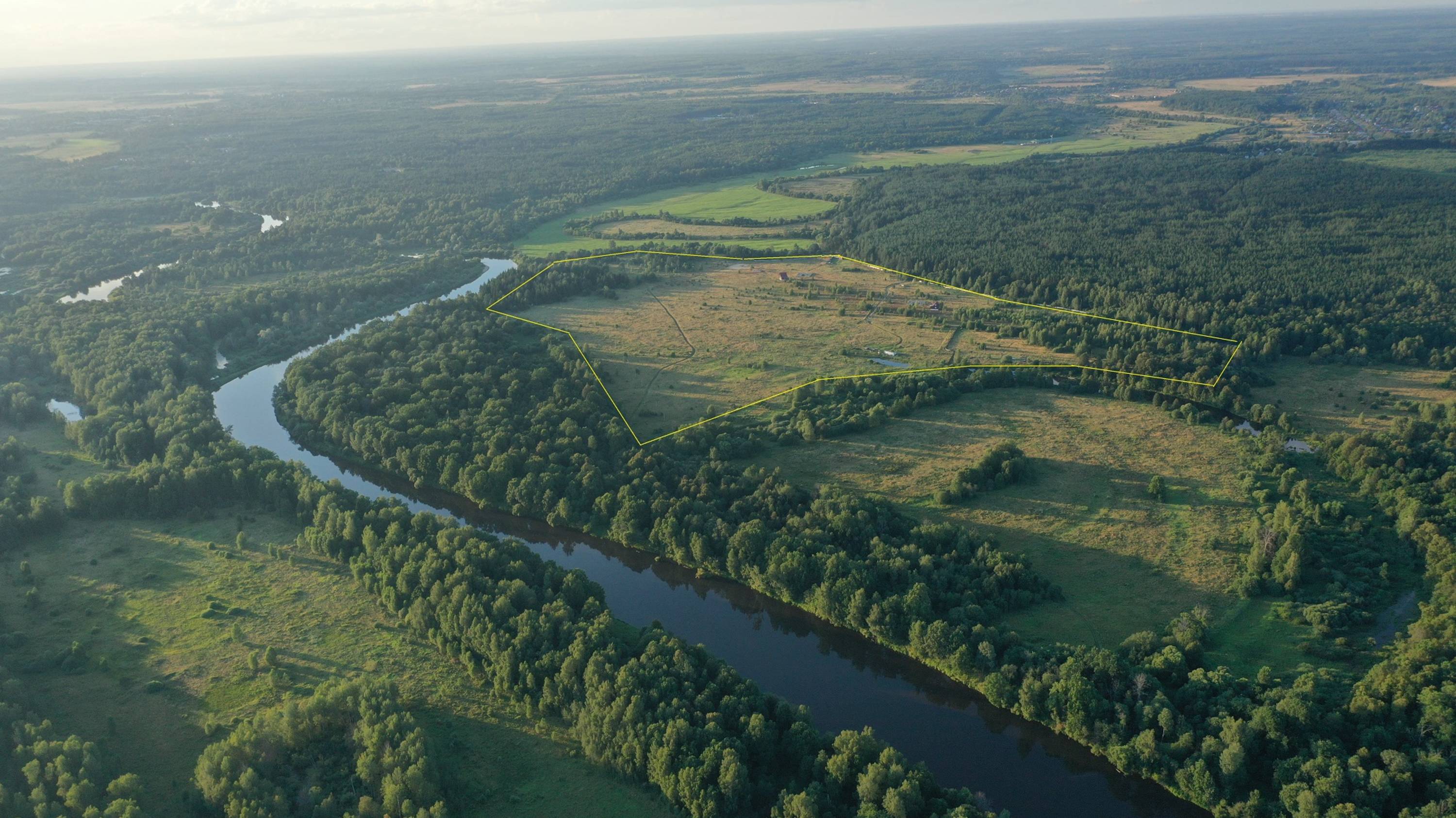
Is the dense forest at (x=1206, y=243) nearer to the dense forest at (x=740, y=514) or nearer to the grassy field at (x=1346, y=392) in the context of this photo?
the dense forest at (x=740, y=514)

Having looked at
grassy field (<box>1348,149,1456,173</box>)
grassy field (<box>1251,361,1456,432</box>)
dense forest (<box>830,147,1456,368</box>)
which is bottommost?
grassy field (<box>1251,361,1456,432</box>)

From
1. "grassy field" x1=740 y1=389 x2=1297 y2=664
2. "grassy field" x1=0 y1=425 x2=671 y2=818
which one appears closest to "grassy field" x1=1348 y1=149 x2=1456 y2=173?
"grassy field" x1=740 y1=389 x2=1297 y2=664

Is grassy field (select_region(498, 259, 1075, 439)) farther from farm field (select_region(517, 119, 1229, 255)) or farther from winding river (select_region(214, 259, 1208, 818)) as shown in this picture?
farm field (select_region(517, 119, 1229, 255))

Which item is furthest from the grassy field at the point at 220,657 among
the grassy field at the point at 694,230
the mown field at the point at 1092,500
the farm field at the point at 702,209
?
the grassy field at the point at 694,230

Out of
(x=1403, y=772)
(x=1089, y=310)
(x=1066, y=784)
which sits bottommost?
(x=1066, y=784)

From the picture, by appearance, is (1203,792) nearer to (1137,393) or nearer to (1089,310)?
(1137,393)

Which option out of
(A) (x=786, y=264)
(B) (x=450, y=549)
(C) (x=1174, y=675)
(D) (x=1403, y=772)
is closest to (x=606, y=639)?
(B) (x=450, y=549)

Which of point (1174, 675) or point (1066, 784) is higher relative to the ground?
point (1174, 675)
